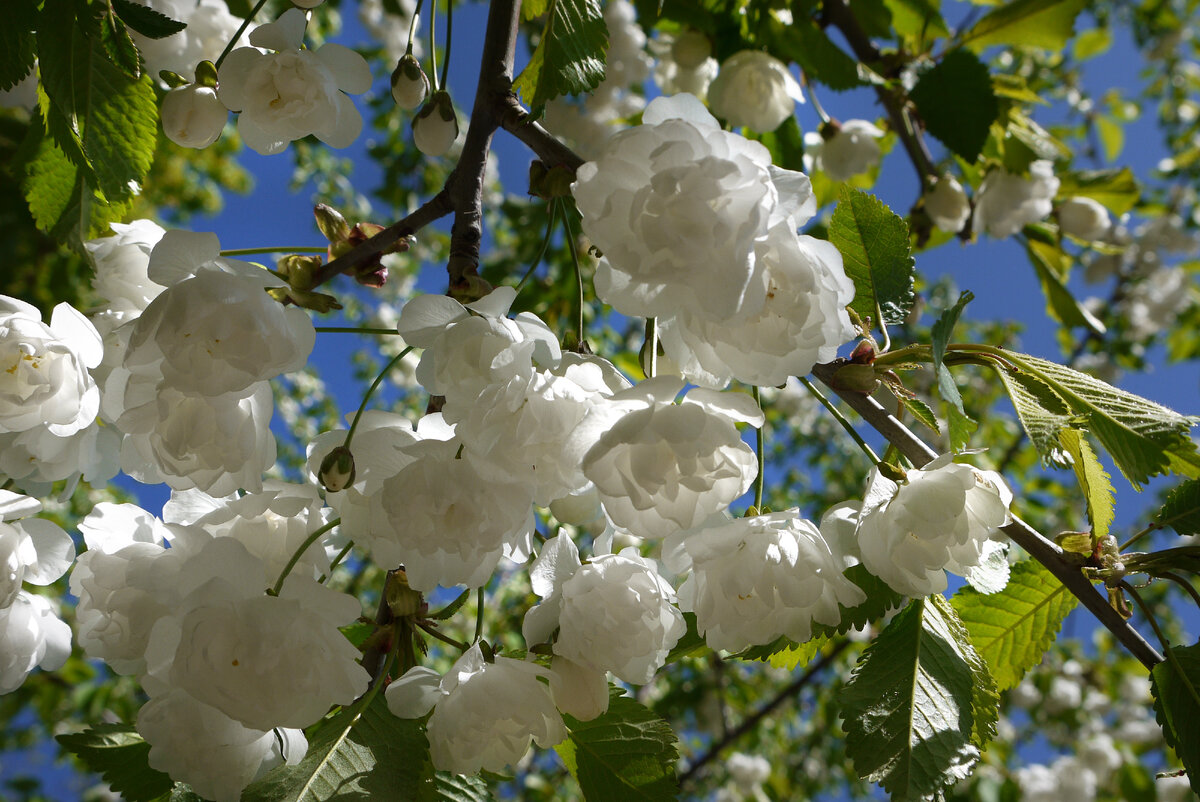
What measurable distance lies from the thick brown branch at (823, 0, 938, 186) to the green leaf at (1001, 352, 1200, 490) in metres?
0.96

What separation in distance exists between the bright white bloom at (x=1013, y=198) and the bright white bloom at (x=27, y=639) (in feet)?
5.16

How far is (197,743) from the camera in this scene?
0.57 metres

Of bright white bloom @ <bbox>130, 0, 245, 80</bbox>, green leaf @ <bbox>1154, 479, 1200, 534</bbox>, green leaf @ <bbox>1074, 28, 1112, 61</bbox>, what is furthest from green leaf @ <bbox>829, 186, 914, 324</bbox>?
green leaf @ <bbox>1074, 28, 1112, 61</bbox>

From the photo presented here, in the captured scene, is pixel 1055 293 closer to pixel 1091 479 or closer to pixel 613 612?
pixel 1091 479

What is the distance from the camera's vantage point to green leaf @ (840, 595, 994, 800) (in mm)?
598

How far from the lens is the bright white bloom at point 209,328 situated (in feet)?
1.65

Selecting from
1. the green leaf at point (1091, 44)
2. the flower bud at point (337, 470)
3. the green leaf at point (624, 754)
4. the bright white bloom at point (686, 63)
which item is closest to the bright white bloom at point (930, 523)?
the green leaf at point (624, 754)

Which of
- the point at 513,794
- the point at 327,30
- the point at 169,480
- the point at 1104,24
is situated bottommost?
the point at 513,794

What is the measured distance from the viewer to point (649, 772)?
66 centimetres

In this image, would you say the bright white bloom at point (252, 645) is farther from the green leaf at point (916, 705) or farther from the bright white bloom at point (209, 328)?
the green leaf at point (916, 705)

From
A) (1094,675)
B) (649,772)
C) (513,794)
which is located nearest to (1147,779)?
(1094,675)

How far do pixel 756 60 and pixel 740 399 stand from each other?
0.90m

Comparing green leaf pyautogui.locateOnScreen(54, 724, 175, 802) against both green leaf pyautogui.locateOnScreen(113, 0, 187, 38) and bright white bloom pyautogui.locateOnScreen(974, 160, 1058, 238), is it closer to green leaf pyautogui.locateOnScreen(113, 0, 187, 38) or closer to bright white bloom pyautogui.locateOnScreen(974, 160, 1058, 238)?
green leaf pyautogui.locateOnScreen(113, 0, 187, 38)

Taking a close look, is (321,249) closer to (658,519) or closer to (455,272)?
(455,272)
